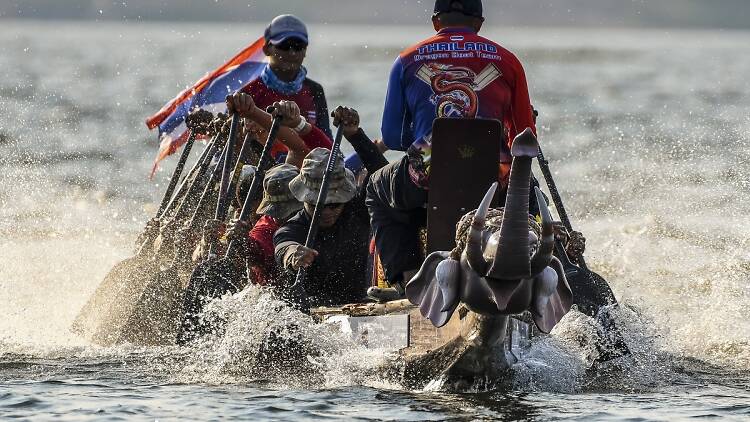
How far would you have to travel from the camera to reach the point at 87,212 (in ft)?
76.6

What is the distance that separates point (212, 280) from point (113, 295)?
2177 mm

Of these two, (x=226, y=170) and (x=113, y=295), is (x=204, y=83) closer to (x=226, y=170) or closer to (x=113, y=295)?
(x=113, y=295)

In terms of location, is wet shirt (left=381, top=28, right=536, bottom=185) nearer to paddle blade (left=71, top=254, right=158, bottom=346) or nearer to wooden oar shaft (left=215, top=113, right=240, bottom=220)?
wooden oar shaft (left=215, top=113, right=240, bottom=220)

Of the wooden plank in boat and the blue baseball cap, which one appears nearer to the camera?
the wooden plank in boat

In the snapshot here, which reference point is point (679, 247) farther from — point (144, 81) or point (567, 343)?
point (144, 81)

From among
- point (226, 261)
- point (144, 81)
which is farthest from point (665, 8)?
point (226, 261)

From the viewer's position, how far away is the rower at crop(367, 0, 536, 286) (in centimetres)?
1130

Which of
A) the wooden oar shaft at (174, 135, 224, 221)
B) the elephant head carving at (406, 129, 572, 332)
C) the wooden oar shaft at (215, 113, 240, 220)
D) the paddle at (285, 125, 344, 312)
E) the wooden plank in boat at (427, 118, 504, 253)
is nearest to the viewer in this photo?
the elephant head carving at (406, 129, 572, 332)

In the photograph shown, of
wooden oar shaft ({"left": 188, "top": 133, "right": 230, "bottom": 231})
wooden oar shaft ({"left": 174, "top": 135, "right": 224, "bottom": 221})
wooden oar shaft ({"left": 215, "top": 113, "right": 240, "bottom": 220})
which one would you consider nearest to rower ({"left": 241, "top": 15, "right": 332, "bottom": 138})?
wooden oar shaft ({"left": 174, "top": 135, "right": 224, "bottom": 221})

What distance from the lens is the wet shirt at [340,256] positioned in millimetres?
12508

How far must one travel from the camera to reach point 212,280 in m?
12.9

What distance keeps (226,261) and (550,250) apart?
402cm

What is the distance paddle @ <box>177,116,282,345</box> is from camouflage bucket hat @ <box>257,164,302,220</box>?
273 millimetres

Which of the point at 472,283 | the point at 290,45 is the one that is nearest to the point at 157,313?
the point at 290,45
